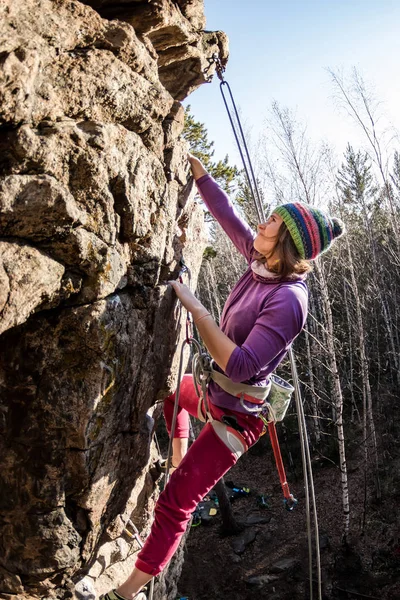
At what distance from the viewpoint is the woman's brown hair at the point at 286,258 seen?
123 inches

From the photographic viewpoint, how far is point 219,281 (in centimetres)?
2980

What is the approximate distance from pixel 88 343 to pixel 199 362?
0.80m

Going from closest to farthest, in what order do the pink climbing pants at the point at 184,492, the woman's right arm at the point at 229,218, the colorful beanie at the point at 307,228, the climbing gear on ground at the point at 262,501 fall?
1. the pink climbing pants at the point at 184,492
2. the colorful beanie at the point at 307,228
3. the woman's right arm at the point at 229,218
4. the climbing gear on ground at the point at 262,501

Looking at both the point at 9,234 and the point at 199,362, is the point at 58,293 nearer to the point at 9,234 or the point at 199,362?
the point at 9,234

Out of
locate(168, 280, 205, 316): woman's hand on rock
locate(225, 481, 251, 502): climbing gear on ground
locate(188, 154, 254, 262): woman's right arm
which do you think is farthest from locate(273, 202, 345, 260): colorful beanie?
locate(225, 481, 251, 502): climbing gear on ground

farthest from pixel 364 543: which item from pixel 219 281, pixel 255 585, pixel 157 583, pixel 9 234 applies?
pixel 219 281

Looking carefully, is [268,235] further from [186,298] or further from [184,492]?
[184,492]

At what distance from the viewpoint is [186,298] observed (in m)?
3.22

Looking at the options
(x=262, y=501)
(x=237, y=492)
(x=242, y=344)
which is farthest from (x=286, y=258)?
(x=237, y=492)

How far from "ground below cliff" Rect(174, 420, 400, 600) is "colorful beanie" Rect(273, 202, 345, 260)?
10841 mm

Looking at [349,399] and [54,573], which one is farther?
[349,399]

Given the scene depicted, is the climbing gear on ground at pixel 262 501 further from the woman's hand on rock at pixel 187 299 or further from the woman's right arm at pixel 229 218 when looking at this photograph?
the woman's hand on rock at pixel 187 299

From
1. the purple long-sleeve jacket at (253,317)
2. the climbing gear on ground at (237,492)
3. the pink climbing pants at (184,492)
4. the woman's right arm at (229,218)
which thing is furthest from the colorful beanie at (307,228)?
the climbing gear on ground at (237,492)

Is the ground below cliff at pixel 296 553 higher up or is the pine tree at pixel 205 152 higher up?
the pine tree at pixel 205 152
